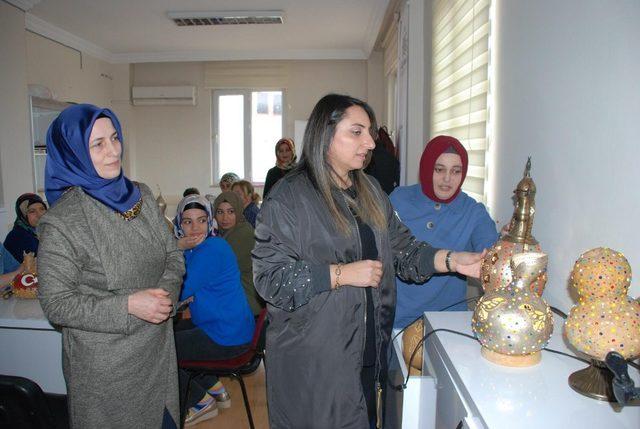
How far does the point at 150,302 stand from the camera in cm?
135

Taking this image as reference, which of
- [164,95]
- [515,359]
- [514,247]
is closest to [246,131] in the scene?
[164,95]

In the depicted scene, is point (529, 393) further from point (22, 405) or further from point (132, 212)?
point (132, 212)

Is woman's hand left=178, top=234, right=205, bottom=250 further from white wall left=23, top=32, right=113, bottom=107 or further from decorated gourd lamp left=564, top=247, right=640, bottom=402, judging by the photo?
white wall left=23, top=32, right=113, bottom=107

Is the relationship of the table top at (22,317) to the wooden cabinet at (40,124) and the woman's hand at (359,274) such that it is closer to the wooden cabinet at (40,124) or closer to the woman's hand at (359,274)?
the woman's hand at (359,274)

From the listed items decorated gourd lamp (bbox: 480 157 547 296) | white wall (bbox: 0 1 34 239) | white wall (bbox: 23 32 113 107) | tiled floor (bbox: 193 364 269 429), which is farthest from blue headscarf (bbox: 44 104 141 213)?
white wall (bbox: 23 32 113 107)

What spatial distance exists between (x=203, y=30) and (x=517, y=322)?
6.03 metres

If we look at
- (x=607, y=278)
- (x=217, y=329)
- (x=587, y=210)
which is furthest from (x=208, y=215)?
(x=607, y=278)

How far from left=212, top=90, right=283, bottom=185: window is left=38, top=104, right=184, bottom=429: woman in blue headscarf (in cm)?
631

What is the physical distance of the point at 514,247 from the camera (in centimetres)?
125

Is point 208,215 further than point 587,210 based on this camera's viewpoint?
Yes

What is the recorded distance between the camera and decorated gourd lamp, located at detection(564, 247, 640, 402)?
864 millimetres

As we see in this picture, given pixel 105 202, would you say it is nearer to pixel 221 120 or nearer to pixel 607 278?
pixel 607 278

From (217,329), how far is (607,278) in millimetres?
1743

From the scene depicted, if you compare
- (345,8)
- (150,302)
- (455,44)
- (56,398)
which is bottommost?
(56,398)
